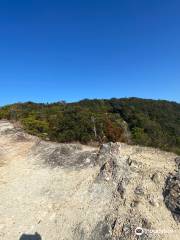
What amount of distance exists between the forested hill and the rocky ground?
277 inches

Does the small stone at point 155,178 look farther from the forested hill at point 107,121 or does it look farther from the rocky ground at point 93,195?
the forested hill at point 107,121

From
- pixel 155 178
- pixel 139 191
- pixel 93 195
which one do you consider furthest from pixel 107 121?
pixel 139 191

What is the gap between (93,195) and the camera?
10.8 metres

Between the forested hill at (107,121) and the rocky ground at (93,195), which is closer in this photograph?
the rocky ground at (93,195)

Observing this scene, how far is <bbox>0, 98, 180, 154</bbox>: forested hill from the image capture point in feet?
76.0

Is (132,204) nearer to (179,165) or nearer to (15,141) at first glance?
(179,165)

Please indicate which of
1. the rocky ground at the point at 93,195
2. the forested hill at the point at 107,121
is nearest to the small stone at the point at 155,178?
the rocky ground at the point at 93,195

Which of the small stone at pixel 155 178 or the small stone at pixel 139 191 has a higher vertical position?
the small stone at pixel 155 178

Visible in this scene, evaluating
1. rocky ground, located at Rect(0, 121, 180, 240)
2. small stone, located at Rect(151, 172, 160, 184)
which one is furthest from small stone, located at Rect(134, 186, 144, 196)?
small stone, located at Rect(151, 172, 160, 184)

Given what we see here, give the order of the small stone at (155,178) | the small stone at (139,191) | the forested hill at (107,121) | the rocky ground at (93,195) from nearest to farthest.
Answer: the rocky ground at (93,195) < the small stone at (139,191) < the small stone at (155,178) < the forested hill at (107,121)

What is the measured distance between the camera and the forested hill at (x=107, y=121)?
23.2 m

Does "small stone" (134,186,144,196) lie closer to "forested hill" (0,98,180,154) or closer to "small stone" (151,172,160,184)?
"small stone" (151,172,160,184)

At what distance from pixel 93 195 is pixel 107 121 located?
53.1 feet

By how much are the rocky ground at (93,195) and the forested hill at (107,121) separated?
277 inches
